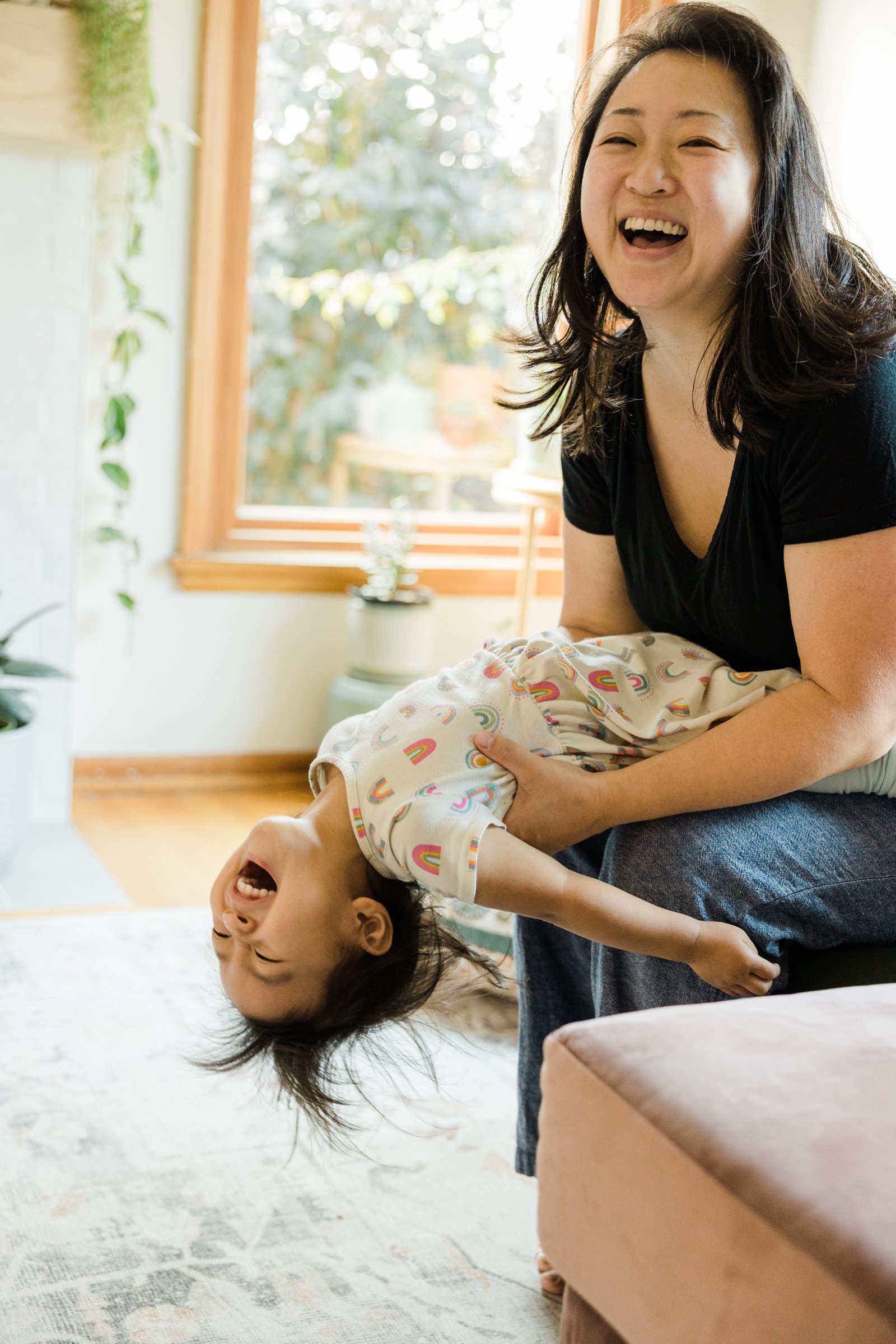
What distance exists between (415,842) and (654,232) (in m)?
0.64

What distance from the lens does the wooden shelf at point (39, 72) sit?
2.58 m

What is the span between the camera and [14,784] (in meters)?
2.60

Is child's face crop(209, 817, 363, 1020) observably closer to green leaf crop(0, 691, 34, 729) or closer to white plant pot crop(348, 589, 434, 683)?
green leaf crop(0, 691, 34, 729)

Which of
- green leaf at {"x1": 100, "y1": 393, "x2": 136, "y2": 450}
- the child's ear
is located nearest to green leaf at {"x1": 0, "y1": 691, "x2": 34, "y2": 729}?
green leaf at {"x1": 100, "y1": 393, "x2": 136, "y2": 450}

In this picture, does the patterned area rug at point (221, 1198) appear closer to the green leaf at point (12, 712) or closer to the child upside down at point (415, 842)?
the child upside down at point (415, 842)

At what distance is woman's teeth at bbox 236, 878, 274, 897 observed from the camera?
52.5 inches

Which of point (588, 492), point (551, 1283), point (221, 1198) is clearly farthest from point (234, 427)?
point (551, 1283)

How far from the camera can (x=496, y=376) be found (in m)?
3.75

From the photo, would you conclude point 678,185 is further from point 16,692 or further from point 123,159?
A: point 123,159

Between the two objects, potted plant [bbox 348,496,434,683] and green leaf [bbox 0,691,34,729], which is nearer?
green leaf [bbox 0,691,34,729]

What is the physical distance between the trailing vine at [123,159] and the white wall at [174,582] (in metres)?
0.05

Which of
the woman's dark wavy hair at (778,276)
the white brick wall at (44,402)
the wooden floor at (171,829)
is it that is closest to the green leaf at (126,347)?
the white brick wall at (44,402)

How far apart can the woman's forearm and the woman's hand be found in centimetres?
3

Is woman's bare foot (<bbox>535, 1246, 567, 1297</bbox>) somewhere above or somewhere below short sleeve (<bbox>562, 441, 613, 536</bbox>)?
below
